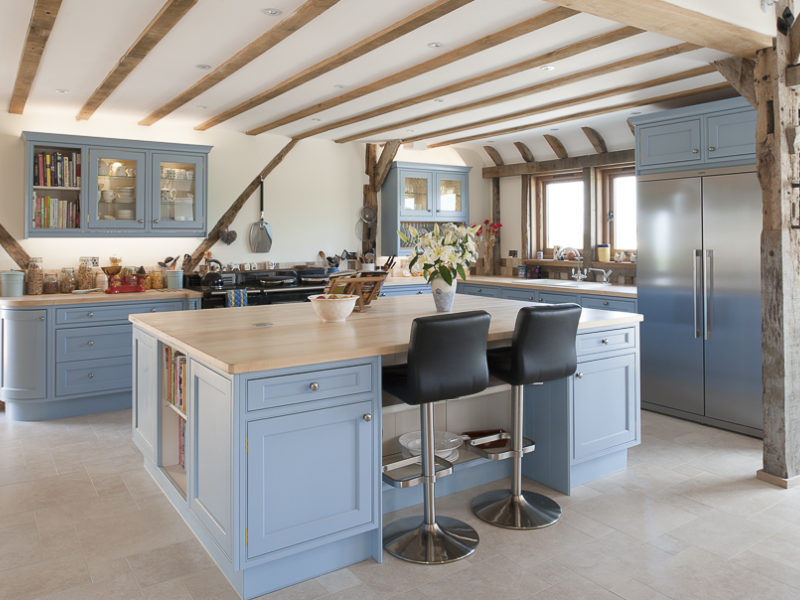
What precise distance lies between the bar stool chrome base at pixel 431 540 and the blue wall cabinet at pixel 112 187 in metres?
3.87

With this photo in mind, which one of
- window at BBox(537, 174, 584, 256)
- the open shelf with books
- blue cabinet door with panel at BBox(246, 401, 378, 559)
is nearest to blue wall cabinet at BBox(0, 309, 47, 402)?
the open shelf with books

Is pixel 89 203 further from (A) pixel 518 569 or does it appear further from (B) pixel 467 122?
(A) pixel 518 569

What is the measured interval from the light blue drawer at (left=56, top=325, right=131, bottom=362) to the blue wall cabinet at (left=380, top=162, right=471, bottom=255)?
9.97ft

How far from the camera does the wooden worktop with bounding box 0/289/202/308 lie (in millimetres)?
4754

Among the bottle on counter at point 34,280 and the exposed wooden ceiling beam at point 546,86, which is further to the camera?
the bottle on counter at point 34,280

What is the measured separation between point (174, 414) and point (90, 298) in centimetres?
223

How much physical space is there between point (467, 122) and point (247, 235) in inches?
98.6

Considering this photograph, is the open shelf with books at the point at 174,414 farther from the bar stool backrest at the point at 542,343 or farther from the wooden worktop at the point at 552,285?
the wooden worktop at the point at 552,285

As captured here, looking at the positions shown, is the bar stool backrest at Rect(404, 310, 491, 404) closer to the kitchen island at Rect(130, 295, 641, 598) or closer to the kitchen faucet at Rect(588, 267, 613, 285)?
the kitchen island at Rect(130, 295, 641, 598)

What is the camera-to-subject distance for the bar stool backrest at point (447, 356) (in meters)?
2.56

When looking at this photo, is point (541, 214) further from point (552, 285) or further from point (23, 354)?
point (23, 354)

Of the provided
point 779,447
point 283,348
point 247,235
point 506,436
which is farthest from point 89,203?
point 779,447

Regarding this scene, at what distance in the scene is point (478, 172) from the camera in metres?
7.82

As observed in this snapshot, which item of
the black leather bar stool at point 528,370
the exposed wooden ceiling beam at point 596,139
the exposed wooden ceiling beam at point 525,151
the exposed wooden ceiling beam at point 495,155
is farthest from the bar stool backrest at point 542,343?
the exposed wooden ceiling beam at point 495,155
